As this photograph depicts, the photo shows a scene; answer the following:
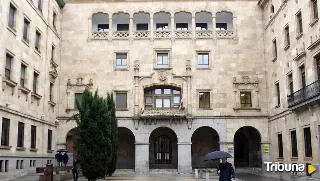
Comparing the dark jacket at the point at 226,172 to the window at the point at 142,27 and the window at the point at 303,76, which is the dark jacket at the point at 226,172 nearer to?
the window at the point at 303,76

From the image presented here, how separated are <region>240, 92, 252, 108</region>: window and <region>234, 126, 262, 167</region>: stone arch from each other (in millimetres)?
3983

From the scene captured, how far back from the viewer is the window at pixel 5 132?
25.6 metres

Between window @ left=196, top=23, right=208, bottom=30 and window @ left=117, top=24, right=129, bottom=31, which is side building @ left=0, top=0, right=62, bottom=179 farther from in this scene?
window @ left=196, top=23, right=208, bottom=30

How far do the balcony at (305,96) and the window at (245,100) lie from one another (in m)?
7.85

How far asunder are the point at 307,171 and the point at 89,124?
14.7 metres

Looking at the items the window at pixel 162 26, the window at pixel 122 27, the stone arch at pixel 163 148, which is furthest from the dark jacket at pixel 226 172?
the window at pixel 122 27

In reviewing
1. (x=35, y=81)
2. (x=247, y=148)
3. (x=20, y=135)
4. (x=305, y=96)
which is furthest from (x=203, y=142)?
(x=20, y=135)

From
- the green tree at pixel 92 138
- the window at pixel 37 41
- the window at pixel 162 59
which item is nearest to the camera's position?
the green tree at pixel 92 138

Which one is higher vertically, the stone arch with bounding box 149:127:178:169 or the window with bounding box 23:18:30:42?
the window with bounding box 23:18:30:42

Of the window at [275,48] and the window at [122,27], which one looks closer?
the window at [275,48]

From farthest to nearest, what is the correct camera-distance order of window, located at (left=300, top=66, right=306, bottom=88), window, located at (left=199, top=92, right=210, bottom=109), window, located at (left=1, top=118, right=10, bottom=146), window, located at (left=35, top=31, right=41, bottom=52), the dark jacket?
window, located at (left=199, top=92, right=210, bottom=109) < window, located at (left=35, top=31, right=41, bottom=52) < window, located at (left=300, top=66, right=306, bottom=88) < window, located at (left=1, top=118, right=10, bottom=146) < the dark jacket

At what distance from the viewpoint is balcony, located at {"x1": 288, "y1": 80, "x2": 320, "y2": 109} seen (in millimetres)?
24984

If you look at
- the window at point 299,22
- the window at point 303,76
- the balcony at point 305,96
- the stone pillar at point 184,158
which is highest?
the window at point 299,22

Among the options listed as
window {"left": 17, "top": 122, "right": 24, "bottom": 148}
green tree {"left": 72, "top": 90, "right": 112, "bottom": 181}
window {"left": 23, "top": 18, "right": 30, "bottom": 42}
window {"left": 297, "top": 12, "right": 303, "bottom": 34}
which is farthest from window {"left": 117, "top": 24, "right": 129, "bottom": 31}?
green tree {"left": 72, "top": 90, "right": 112, "bottom": 181}
